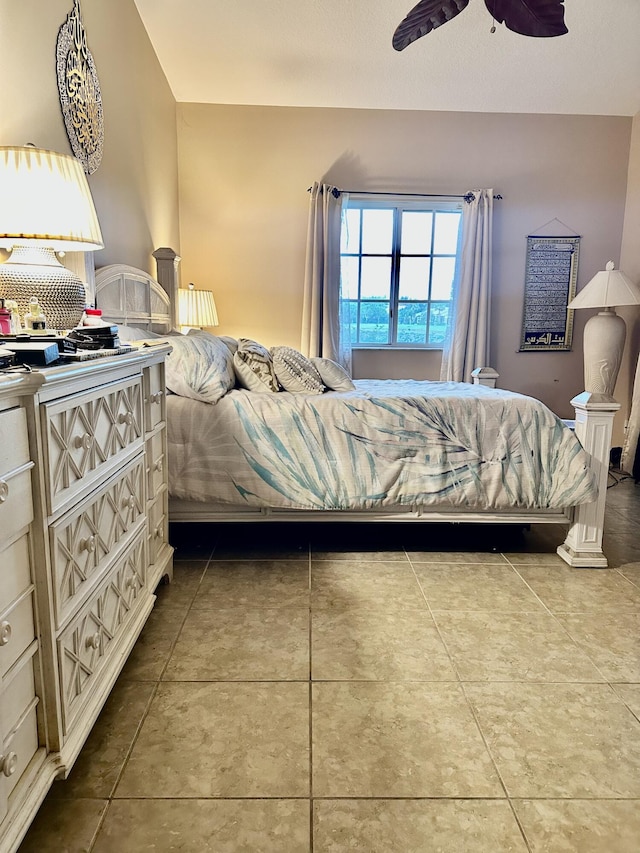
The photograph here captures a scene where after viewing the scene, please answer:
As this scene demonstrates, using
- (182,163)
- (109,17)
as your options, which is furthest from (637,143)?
(109,17)

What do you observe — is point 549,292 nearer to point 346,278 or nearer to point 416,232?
point 416,232

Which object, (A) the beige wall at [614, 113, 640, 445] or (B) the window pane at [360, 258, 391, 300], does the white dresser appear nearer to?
(B) the window pane at [360, 258, 391, 300]

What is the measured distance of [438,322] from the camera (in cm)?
462

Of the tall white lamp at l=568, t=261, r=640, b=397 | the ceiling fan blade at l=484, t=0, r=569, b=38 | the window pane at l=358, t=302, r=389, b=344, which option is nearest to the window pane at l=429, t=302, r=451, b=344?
the window pane at l=358, t=302, r=389, b=344

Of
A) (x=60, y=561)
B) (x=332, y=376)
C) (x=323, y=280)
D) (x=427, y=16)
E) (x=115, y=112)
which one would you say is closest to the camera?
(x=60, y=561)

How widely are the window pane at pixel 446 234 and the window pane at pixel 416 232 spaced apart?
60 millimetres

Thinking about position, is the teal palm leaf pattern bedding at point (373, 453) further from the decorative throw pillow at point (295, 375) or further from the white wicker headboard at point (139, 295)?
the white wicker headboard at point (139, 295)

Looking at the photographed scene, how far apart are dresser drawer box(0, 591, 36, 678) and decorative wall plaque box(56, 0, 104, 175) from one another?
199cm

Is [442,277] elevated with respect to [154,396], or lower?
elevated

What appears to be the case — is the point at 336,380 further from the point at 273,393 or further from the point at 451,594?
the point at 451,594

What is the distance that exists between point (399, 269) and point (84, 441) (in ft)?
12.4

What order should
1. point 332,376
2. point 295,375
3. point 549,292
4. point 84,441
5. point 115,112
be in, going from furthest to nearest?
point 549,292 → point 115,112 → point 332,376 → point 295,375 → point 84,441

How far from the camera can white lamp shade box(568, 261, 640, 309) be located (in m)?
3.91

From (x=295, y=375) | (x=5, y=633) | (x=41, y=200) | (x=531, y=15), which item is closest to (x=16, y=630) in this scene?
(x=5, y=633)
